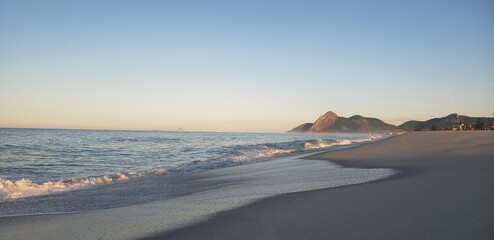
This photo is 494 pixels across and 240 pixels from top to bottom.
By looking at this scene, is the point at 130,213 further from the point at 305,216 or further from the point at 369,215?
the point at 369,215

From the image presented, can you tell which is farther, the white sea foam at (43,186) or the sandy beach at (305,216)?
the white sea foam at (43,186)

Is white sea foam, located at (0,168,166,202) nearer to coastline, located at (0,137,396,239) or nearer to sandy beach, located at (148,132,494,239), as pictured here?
coastline, located at (0,137,396,239)

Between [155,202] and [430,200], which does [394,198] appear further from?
[155,202]

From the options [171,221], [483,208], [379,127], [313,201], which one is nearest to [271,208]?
[313,201]

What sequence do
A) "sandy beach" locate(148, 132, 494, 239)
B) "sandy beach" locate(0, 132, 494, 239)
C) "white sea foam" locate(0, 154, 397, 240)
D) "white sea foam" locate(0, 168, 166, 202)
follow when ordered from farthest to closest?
"white sea foam" locate(0, 168, 166, 202) → "white sea foam" locate(0, 154, 397, 240) → "sandy beach" locate(0, 132, 494, 239) → "sandy beach" locate(148, 132, 494, 239)

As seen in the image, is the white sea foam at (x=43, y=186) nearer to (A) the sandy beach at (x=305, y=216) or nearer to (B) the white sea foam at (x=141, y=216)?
(B) the white sea foam at (x=141, y=216)

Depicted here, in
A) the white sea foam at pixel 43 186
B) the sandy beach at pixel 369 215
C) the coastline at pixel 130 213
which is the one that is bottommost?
the white sea foam at pixel 43 186

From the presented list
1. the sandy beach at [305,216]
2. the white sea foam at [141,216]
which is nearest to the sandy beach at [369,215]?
the sandy beach at [305,216]

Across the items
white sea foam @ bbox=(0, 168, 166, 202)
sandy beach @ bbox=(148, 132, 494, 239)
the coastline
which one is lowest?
white sea foam @ bbox=(0, 168, 166, 202)

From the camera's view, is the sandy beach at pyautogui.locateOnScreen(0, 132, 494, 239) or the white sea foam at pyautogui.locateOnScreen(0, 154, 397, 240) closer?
the sandy beach at pyautogui.locateOnScreen(0, 132, 494, 239)

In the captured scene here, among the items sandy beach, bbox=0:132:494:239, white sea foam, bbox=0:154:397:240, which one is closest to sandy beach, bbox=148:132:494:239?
sandy beach, bbox=0:132:494:239

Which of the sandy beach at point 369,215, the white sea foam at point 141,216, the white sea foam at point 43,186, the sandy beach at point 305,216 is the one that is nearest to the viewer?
the sandy beach at point 369,215

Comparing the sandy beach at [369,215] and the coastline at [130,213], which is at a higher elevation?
the sandy beach at [369,215]

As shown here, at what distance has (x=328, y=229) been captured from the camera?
13.9ft
